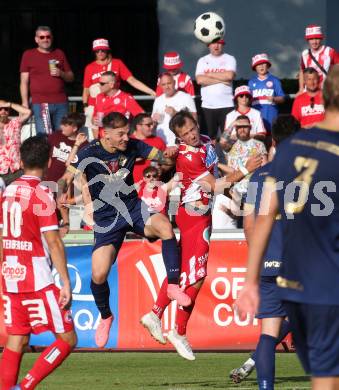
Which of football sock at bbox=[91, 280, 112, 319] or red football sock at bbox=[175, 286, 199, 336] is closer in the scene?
football sock at bbox=[91, 280, 112, 319]

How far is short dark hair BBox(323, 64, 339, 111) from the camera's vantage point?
560 centimetres

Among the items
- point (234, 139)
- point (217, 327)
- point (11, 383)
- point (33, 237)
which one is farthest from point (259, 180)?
point (234, 139)

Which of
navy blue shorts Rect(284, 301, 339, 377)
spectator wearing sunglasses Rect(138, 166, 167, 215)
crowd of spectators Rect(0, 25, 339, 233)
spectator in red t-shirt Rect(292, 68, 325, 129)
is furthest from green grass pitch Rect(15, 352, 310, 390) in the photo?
navy blue shorts Rect(284, 301, 339, 377)

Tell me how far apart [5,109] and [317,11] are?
7.20 m

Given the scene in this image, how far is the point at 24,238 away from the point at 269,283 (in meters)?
2.17

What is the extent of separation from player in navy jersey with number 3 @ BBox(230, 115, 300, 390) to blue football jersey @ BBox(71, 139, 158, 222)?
2.51 m

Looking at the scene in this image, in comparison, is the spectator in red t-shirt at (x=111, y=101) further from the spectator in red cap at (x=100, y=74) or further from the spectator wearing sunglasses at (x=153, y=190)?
the spectator wearing sunglasses at (x=153, y=190)

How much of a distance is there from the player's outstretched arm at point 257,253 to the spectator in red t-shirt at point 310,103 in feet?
33.0

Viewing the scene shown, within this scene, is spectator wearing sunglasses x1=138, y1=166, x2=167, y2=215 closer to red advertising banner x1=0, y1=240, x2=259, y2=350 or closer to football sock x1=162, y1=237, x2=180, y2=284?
red advertising banner x1=0, y1=240, x2=259, y2=350

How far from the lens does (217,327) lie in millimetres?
14188

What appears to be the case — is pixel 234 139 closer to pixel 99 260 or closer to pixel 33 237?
pixel 99 260

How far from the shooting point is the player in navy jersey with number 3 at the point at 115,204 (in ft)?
37.4

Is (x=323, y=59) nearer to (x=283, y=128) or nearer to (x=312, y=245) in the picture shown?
(x=283, y=128)

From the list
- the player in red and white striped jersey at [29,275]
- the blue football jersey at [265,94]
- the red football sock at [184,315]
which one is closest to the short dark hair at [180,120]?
the red football sock at [184,315]
